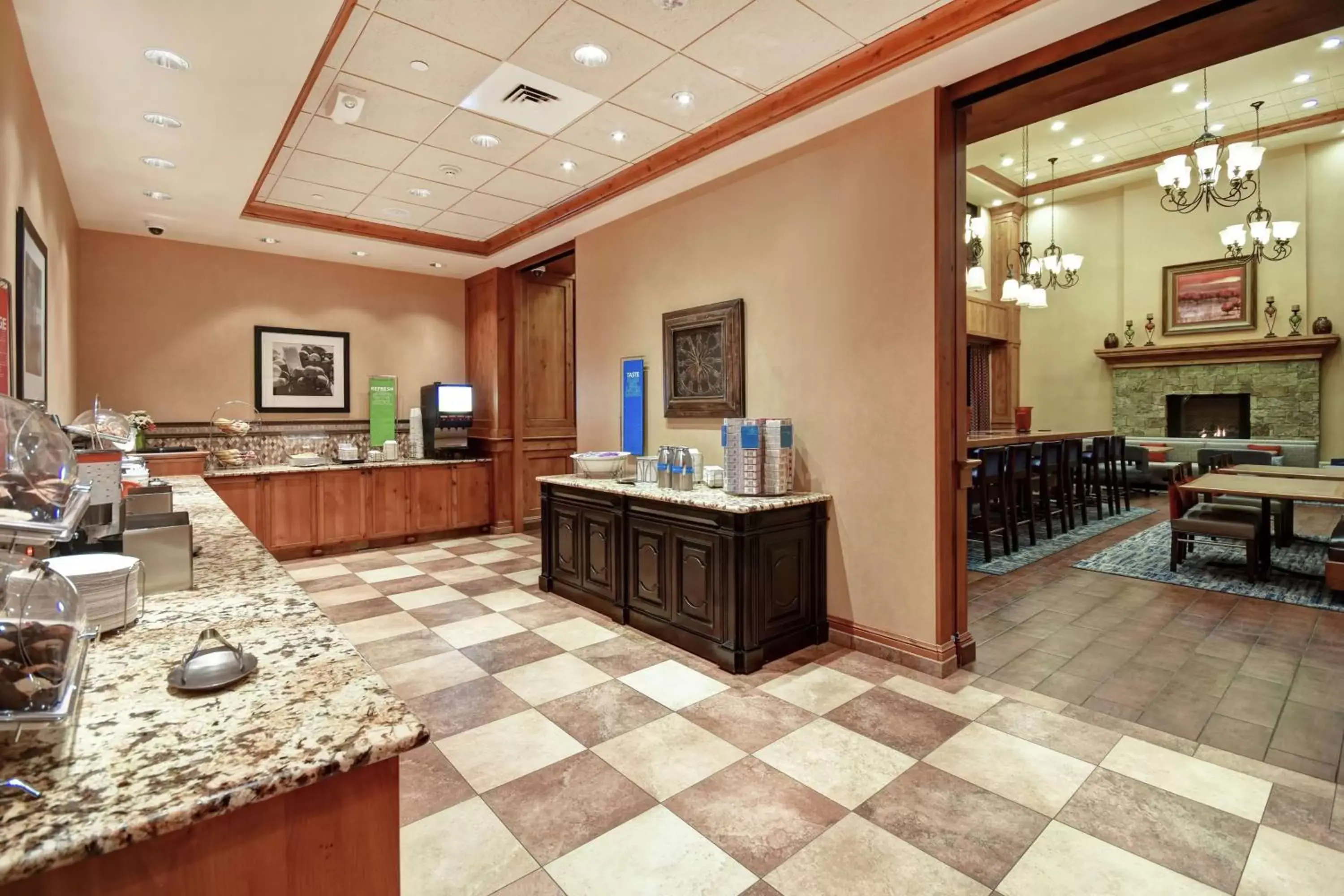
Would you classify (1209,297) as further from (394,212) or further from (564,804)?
(564,804)

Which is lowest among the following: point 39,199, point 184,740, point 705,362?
point 184,740

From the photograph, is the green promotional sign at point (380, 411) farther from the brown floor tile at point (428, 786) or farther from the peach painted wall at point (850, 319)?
the brown floor tile at point (428, 786)

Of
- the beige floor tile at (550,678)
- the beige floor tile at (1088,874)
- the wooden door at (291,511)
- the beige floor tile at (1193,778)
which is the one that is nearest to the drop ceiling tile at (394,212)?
the wooden door at (291,511)

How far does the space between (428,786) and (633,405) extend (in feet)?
11.1

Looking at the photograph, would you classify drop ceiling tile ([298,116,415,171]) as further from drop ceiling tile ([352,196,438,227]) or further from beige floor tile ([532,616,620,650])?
beige floor tile ([532,616,620,650])

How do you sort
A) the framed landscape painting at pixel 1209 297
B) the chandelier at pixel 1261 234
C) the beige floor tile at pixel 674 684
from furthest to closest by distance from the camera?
the framed landscape painting at pixel 1209 297, the chandelier at pixel 1261 234, the beige floor tile at pixel 674 684

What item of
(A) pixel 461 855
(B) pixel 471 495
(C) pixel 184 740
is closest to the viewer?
(C) pixel 184 740

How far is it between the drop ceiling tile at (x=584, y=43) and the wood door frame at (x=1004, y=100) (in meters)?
1.54

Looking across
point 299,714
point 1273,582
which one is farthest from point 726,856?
point 1273,582

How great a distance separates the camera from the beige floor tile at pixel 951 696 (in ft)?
9.87

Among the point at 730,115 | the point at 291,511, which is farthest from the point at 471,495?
the point at 730,115

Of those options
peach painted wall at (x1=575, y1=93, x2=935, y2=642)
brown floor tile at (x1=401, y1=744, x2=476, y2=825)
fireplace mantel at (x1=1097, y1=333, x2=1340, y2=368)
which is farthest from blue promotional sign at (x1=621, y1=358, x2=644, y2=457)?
fireplace mantel at (x1=1097, y1=333, x2=1340, y2=368)

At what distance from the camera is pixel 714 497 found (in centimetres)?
377

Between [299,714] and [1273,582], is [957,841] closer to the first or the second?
[299,714]
